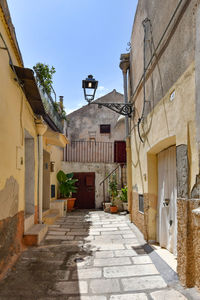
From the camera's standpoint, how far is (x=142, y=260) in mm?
3938

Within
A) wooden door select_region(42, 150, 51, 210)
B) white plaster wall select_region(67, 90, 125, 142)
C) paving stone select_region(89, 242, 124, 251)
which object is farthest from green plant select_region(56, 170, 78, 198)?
white plaster wall select_region(67, 90, 125, 142)

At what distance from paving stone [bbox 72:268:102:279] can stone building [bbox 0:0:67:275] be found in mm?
1156

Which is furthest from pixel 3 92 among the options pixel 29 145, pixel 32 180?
pixel 32 180

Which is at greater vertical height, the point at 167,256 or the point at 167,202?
the point at 167,202

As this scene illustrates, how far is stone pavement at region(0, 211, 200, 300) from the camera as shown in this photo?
2799 millimetres

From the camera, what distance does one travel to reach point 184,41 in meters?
3.12

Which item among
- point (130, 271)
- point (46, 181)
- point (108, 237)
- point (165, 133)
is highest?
point (165, 133)

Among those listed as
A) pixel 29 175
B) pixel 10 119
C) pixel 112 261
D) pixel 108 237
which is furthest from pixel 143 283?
pixel 29 175

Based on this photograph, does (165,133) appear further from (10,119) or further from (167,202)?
(10,119)

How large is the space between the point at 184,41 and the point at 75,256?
167 inches

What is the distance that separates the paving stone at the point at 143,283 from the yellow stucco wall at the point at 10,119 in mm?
2383

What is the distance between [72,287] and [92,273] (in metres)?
0.51

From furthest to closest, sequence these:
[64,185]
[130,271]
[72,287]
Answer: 1. [64,185]
2. [130,271]
3. [72,287]

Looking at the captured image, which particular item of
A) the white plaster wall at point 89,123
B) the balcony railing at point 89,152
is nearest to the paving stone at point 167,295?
the balcony railing at point 89,152
